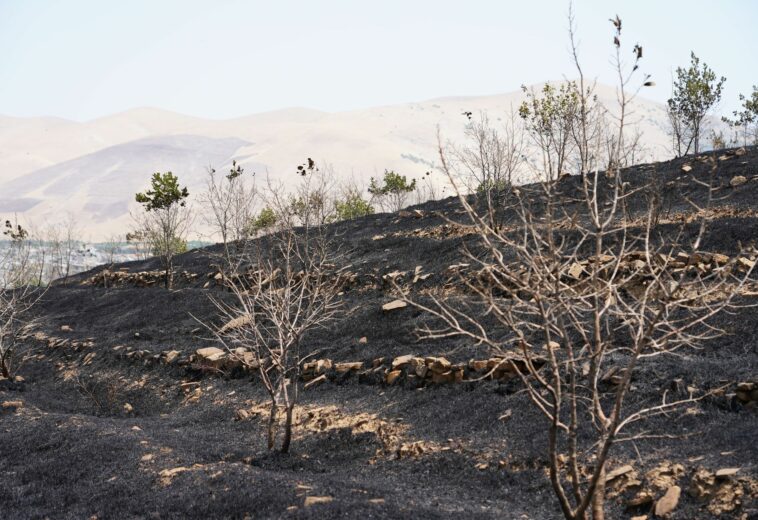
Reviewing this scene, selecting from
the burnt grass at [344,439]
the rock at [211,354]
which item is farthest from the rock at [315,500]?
the rock at [211,354]

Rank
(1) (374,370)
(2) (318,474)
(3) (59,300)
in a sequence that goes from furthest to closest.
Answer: (3) (59,300) → (1) (374,370) → (2) (318,474)

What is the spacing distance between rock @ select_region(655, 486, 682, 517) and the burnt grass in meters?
0.12

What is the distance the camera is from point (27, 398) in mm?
15727

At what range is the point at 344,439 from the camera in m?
10.7

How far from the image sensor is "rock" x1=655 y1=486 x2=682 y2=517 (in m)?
6.80

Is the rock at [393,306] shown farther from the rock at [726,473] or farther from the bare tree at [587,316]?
the rock at [726,473]

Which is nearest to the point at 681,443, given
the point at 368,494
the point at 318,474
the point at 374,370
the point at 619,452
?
the point at 619,452

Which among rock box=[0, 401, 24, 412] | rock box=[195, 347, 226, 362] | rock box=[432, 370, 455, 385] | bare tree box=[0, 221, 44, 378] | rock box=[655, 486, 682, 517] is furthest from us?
bare tree box=[0, 221, 44, 378]

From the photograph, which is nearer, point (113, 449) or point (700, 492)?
point (700, 492)

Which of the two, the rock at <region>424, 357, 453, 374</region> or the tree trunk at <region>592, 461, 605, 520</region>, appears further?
the rock at <region>424, 357, 453, 374</region>

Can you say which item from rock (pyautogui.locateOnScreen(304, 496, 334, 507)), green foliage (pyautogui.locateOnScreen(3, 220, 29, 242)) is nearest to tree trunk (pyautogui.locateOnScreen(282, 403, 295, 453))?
rock (pyautogui.locateOnScreen(304, 496, 334, 507))

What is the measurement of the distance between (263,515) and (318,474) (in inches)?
88.0

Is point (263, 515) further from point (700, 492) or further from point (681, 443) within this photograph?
point (681, 443)

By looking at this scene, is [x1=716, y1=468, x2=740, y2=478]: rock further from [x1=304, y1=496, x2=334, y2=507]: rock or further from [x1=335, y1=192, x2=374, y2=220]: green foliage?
[x1=335, y1=192, x2=374, y2=220]: green foliage
